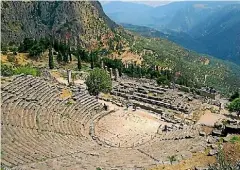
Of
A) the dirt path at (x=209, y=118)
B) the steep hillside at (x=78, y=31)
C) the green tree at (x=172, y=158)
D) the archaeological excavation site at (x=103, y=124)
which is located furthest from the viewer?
the steep hillside at (x=78, y=31)

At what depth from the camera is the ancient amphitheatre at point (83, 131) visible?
97.4ft

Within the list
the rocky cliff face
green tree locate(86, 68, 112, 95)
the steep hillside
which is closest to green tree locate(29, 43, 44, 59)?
green tree locate(86, 68, 112, 95)

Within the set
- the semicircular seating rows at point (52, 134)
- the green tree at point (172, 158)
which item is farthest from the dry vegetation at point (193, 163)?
the semicircular seating rows at point (52, 134)

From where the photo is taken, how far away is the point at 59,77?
74.5m

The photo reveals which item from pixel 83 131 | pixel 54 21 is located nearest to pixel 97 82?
pixel 83 131

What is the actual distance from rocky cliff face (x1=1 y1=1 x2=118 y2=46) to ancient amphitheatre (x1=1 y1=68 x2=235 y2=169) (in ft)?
345

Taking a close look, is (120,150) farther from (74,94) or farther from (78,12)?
(78,12)

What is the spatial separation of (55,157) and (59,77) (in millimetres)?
45523

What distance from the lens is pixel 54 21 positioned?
176500 millimetres

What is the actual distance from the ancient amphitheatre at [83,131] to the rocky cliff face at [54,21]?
105128mm

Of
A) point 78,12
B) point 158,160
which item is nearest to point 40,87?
point 158,160

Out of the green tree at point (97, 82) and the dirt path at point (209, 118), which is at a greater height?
the green tree at point (97, 82)

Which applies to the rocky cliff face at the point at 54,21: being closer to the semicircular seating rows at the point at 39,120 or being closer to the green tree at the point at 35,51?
the green tree at the point at 35,51

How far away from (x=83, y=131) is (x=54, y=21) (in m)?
141
